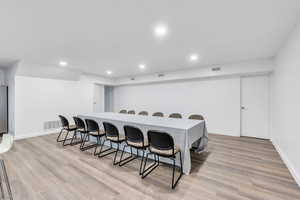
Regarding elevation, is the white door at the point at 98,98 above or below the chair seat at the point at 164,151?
above

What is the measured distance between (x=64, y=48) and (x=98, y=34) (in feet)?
4.42

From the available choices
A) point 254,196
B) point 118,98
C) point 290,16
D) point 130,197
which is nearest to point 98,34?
point 130,197

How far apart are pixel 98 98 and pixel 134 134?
5.58 metres

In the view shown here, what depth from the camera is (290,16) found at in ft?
6.58

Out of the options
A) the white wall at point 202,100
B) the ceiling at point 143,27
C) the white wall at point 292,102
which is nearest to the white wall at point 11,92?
the ceiling at point 143,27

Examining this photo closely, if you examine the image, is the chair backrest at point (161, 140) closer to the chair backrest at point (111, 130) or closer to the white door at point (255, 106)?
the chair backrest at point (111, 130)

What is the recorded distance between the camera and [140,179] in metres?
2.26

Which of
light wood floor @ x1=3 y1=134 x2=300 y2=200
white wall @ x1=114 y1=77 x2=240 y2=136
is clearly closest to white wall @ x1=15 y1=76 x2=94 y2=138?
light wood floor @ x1=3 y1=134 x2=300 y2=200

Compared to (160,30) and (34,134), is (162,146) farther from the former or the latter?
(34,134)

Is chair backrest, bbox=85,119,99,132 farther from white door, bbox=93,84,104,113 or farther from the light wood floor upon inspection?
white door, bbox=93,84,104,113

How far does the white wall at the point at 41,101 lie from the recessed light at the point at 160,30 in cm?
477

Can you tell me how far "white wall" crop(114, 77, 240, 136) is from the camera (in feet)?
16.0

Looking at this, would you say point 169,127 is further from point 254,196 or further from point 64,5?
point 64,5

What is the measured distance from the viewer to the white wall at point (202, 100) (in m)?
4.88
